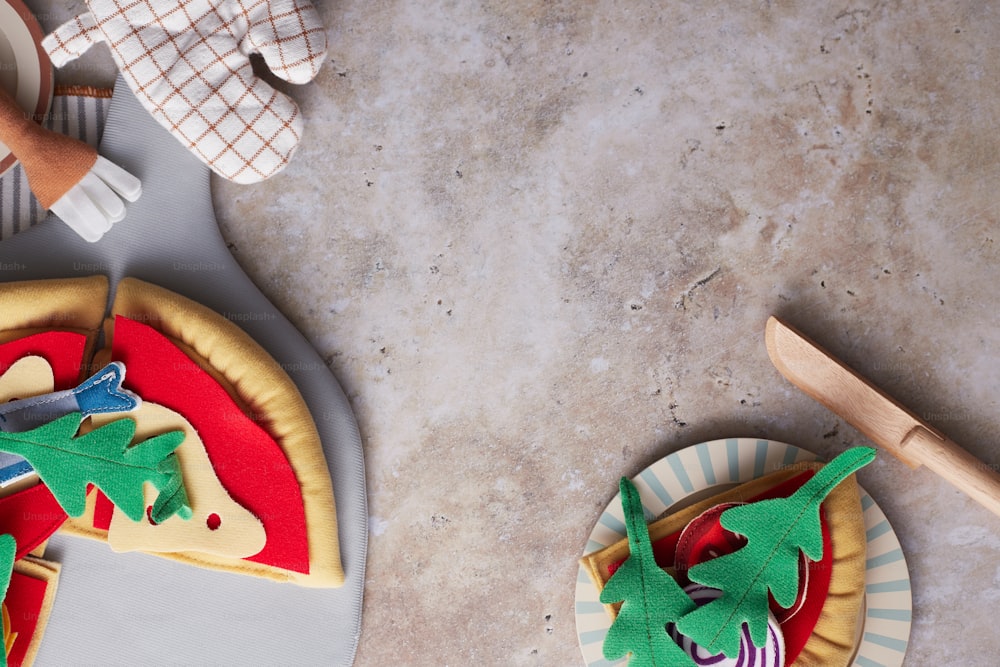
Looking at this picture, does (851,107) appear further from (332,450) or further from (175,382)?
(175,382)

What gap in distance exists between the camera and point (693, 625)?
1058 mm

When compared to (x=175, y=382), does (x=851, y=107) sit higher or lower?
higher

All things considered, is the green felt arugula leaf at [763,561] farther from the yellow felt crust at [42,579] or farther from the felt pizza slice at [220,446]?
the yellow felt crust at [42,579]

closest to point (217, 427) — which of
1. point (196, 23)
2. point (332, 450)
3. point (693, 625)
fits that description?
point (332, 450)

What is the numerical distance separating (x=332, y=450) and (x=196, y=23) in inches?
29.3

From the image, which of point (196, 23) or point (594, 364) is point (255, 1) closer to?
point (196, 23)

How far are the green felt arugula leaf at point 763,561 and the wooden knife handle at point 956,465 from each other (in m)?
0.12

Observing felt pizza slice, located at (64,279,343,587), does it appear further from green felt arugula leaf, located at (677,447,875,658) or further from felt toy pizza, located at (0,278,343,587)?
green felt arugula leaf, located at (677,447,875,658)

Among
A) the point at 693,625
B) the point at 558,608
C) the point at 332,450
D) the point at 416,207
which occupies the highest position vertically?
the point at 416,207

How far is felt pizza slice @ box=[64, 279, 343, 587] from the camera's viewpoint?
3.53ft

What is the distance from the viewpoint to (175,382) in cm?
108

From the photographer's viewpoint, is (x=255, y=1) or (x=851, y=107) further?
(x=851, y=107)

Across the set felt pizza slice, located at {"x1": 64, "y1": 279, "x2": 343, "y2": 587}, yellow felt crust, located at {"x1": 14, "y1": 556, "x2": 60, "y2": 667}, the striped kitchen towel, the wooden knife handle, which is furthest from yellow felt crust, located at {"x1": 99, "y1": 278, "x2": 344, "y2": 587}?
the wooden knife handle

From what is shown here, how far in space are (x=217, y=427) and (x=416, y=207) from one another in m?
0.51
